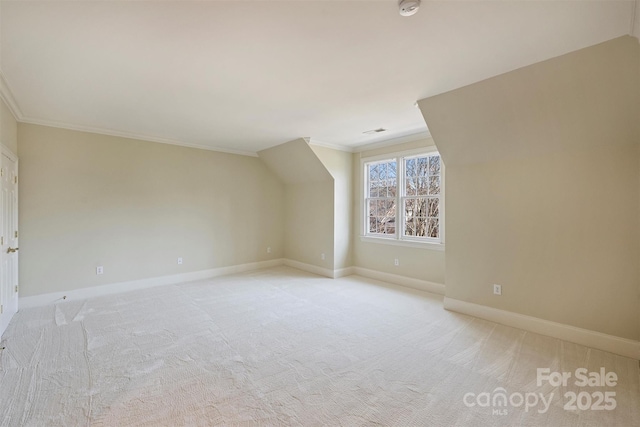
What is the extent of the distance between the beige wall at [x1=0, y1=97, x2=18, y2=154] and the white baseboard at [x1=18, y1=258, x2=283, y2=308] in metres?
1.95

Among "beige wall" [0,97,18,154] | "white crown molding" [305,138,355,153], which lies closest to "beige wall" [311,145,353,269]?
"white crown molding" [305,138,355,153]

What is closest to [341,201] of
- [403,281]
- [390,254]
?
[390,254]

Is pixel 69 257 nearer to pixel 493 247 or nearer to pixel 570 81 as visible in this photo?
pixel 493 247

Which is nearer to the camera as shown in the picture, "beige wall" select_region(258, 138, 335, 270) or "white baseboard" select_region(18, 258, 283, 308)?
"white baseboard" select_region(18, 258, 283, 308)

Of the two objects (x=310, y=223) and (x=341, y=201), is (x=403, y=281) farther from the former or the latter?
(x=310, y=223)

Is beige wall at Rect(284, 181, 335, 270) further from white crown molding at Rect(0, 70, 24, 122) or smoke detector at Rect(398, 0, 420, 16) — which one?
white crown molding at Rect(0, 70, 24, 122)

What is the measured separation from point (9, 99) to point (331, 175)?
13.8ft

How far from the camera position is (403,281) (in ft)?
15.6

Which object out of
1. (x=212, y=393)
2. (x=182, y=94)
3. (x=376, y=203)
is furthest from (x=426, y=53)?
(x=376, y=203)

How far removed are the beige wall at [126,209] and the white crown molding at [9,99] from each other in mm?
277

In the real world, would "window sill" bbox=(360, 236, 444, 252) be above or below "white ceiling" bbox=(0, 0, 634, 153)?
below

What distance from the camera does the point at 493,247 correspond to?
336cm

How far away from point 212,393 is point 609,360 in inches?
134

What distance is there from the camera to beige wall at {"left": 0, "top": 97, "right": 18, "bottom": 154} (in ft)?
9.57
